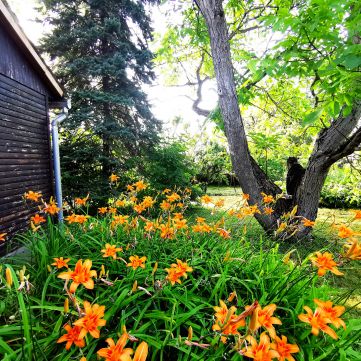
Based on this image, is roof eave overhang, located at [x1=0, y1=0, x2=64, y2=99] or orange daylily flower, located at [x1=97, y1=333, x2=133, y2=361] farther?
roof eave overhang, located at [x1=0, y1=0, x2=64, y2=99]

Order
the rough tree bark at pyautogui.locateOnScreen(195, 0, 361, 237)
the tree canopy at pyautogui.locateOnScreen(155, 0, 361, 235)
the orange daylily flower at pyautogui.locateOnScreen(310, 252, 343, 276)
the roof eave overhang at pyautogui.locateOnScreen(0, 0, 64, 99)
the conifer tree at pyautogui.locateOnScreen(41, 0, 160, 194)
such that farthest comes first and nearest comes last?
the conifer tree at pyautogui.locateOnScreen(41, 0, 160, 194)
the roof eave overhang at pyautogui.locateOnScreen(0, 0, 64, 99)
the rough tree bark at pyautogui.locateOnScreen(195, 0, 361, 237)
the tree canopy at pyautogui.locateOnScreen(155, 0, 361, 235)
the orange daylily flower at pyautogui.locateOnScreen(310, 252, 343, 276)

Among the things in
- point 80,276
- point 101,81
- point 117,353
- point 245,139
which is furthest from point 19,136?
point 117,353

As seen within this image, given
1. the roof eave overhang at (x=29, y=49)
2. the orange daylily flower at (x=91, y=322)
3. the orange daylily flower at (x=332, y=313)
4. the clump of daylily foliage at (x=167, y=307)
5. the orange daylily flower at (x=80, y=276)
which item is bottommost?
the clump of daylily foliage at (x=167, y=307)

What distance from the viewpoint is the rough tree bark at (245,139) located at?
3.81m

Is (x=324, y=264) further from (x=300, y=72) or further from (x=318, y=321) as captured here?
(x=300, y=72)

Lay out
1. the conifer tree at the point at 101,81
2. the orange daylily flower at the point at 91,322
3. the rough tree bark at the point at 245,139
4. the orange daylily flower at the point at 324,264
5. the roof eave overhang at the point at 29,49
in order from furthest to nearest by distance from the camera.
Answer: the conifer tree at the point at 101,81, the roof eave overhang at the point at 29,49, the rough tree bark at the point at 245,139, the orange daylily flower at the point at 324,264, the orange daylily flower at the point at 91,322

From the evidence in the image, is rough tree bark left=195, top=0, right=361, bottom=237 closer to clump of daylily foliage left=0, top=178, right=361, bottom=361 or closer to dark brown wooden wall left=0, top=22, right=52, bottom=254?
clump of daylily foliage left=0, top=178, right=361, bottom=361

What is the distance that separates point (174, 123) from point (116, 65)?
18768 mm

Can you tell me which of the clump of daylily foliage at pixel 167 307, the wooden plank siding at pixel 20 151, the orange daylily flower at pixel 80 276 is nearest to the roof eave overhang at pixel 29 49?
the wooden plank siding at pixel 20 151

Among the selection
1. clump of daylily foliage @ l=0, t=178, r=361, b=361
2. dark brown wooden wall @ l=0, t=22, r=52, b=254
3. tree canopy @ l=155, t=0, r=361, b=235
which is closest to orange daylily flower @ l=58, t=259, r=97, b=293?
clump of daylily foliage @ l=0, t=178, r=361, b=361

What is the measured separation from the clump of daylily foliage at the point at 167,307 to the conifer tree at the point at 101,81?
568cm

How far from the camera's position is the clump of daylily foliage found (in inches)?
34.7

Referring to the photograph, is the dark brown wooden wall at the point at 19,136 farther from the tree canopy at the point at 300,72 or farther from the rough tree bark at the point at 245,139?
the rough tree bark at the point at 245,139

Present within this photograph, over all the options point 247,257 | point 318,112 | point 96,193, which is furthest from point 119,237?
point 96,193
